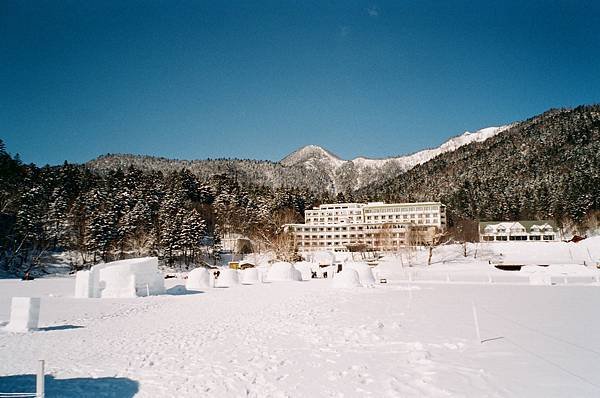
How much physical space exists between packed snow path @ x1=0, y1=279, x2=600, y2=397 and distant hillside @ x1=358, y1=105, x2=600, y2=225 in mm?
83173

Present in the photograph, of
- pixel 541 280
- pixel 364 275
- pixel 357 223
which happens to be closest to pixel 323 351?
pixel 364 275

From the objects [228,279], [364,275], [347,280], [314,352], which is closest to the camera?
[314,352]

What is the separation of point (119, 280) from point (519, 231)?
272 feet

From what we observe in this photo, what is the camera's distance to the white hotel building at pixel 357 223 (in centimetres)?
9756

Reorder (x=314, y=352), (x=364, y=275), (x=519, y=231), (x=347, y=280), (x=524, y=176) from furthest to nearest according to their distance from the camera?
1. (x=524, y=176)
2. (x=519, y=231)
3. (x=364, y=275)
4. (x=347, y=280)
5. (x=314, y=352)

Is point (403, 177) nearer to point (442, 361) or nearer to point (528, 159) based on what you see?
point (528, 159)

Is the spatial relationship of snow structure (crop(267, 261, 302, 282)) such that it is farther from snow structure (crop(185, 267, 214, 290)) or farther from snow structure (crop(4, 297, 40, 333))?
snow structure (crop(4, 297, 40, 333))

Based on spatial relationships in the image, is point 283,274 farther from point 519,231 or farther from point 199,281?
point 519,231

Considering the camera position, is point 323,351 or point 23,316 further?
point 23,316

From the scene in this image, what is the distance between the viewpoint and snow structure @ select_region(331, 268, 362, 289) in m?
29.4

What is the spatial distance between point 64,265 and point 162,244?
14103mm

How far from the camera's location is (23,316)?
505 inches

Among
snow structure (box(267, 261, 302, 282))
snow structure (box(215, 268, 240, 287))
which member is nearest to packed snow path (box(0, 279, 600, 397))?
snow structure (box(215, 268, 240, 287))

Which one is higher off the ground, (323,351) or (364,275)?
(364,275)
